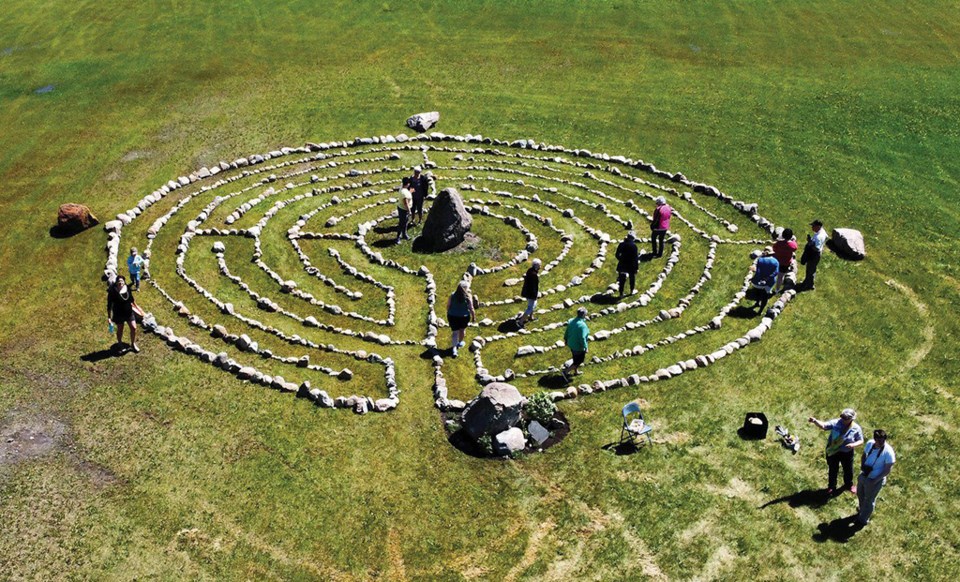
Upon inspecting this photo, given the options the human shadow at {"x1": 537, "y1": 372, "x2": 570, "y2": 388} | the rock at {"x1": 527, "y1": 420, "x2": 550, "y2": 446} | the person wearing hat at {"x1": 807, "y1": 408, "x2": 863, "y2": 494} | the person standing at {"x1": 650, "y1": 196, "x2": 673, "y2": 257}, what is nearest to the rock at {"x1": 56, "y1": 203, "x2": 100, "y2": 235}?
the human shadow at {"x1": 537, "y1": 372, "x2": 570, "y2": 388}

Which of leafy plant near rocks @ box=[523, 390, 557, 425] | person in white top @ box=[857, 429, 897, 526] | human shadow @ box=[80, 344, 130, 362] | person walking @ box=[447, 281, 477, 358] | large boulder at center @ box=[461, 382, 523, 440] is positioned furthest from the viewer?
person walking @ box=[447, 281, 477, 358]

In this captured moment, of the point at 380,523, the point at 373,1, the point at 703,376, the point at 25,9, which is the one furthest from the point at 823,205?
the point at 25,9

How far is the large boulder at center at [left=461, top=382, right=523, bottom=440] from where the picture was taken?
22.4m

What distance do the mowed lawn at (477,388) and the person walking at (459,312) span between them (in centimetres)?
Answer: 132

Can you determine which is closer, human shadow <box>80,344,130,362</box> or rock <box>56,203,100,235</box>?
human shadow <box>80,344,130,362</box>

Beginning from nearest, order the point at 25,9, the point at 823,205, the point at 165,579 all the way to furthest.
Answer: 1. the point at 165,579
2. the point at 823,205
3. the point at 25,9

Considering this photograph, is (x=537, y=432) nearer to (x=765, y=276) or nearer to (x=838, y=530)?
(x=838, y=530)

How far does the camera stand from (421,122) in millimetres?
44031

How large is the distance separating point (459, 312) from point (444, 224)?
7623 millimetres

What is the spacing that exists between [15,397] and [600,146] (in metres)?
28.6

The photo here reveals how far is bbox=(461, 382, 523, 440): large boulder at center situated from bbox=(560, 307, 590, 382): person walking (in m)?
2.97

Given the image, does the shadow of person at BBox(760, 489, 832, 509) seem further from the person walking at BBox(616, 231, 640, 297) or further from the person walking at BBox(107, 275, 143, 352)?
the person walking at BBox(107, 275, 143, 352)

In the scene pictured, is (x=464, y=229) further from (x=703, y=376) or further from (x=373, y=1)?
(x=373, y=1)

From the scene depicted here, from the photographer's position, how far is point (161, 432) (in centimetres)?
2283
